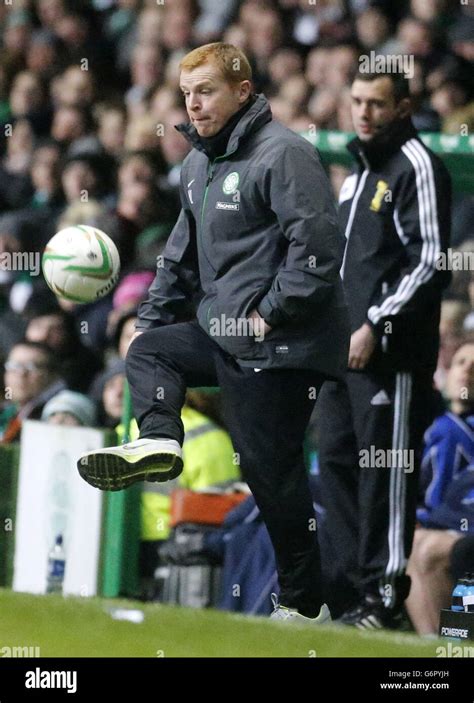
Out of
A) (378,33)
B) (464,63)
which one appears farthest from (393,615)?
(378,33)

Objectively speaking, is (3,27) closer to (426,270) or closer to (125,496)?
(125,496)

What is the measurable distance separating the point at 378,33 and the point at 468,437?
14.2 ft

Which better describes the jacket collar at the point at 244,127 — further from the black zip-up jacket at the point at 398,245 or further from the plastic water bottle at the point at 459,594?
the plastic water bottle at the point at 459,594

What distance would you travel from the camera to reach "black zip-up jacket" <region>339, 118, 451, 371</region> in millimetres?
6594

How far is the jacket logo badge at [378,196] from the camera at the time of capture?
22.0 ft

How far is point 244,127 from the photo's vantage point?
5824 mm

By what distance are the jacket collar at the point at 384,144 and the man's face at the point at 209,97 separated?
1014 millimetres

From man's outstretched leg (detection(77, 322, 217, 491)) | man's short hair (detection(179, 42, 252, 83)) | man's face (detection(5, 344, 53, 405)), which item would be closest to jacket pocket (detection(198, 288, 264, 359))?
man's outstretched leg (detection(77, 322, 217, 491))

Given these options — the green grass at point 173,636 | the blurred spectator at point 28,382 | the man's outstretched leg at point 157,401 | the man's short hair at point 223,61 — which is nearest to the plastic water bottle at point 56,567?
the blurred spectator at point 28,382

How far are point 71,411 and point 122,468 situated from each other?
2.82 m

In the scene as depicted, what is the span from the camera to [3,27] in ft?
48.4

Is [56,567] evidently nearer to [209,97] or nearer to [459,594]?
[459,594]

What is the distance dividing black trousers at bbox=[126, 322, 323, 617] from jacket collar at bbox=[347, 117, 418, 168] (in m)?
1.22

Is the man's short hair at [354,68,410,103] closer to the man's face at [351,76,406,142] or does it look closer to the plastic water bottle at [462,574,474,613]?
the man's face at [351,76,406,142]
